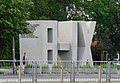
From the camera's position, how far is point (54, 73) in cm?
2512

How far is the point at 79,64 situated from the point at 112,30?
4620 cm

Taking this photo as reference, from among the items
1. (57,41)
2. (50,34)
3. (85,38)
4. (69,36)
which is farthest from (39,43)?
(85,38)

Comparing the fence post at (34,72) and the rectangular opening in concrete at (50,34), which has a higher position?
the rectangular opening in concrete at (50,34)

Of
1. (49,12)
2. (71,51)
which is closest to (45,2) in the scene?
(49,12)

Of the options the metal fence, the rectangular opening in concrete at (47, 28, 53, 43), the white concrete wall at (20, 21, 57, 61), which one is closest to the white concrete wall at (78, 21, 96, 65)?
the white concrete wall at (20, 21, 57, 61)

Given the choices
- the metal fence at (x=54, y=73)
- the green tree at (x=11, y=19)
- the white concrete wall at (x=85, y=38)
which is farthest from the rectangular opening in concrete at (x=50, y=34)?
the metal fence at (x=54, y=73)

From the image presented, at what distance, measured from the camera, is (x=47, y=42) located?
38.4m

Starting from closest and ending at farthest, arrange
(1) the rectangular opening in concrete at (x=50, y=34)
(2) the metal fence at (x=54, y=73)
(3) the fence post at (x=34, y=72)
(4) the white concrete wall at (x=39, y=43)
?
(2) the metal fence at (x=54, y=73) < (3) the fence post at (x=34, y=72) < (4) the white concrete wall at (x=39, y=43) < (1) the rectangular opening in concrete at (x=50, y=34)

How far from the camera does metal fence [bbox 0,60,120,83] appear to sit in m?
22.7

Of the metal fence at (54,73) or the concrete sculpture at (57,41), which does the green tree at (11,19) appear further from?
the metal fence at (54,73)

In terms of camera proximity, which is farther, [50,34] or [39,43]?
[50,34]

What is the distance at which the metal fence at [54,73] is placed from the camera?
74.6ft

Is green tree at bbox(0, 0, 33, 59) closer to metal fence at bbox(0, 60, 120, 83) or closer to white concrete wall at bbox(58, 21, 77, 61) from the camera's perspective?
white concrete wall at bbox(58, 21, 77, 61)

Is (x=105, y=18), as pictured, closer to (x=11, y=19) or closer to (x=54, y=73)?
(x=11, y=19)
